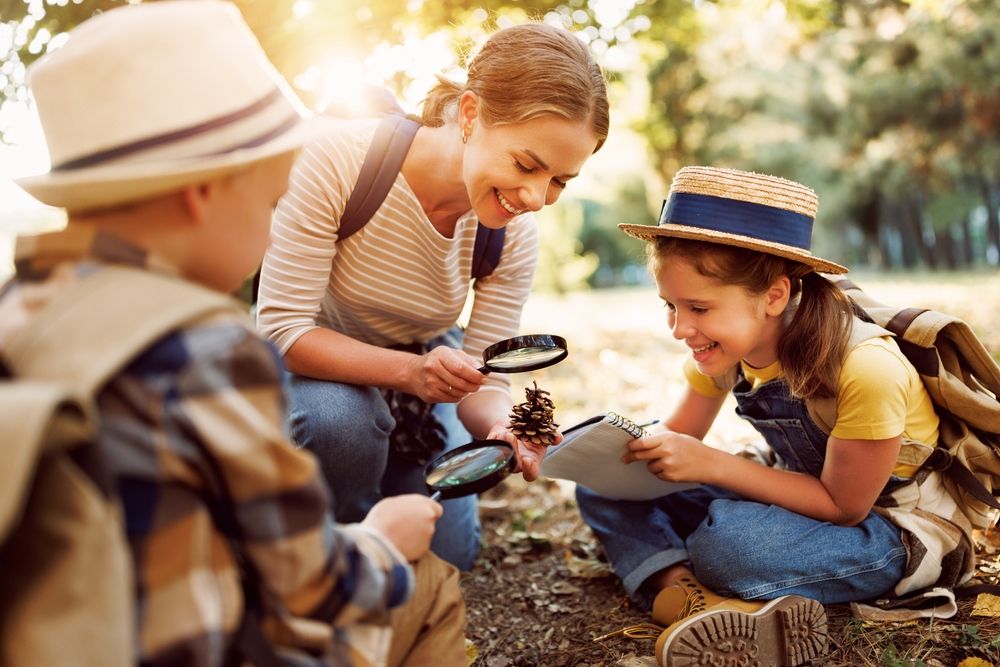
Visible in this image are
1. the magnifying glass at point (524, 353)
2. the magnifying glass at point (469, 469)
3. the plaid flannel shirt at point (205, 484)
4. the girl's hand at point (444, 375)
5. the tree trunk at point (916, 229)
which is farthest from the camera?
the tree trunk at point (916, 229)

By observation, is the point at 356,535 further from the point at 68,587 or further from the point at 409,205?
the point at 409,205

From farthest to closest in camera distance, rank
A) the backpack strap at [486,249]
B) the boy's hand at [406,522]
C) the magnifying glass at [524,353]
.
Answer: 1. the backpack strap at [486,249]
2. the magnifying glass at [524,353]
3. the boy's hand at [406,522]

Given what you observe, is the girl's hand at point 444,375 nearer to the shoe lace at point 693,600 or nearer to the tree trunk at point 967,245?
the shoe lace at point 693,600

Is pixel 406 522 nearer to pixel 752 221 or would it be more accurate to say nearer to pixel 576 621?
pixel 576 621

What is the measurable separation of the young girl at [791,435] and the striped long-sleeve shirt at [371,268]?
70cm

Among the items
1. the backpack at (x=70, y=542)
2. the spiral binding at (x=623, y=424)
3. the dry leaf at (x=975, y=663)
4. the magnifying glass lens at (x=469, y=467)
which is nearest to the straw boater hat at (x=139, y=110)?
the backpack at (x=70, y=542)

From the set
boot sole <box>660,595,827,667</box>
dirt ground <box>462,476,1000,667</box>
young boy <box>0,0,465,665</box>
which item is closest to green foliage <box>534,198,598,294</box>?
dirt ground <box>462,476,1000,667</box>

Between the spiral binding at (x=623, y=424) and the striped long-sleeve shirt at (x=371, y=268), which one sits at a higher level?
the striped long-sleeve shirt at (x=371, y=268)

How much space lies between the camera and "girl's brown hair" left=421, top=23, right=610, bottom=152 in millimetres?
2670

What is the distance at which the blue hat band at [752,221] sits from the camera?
2.73 m

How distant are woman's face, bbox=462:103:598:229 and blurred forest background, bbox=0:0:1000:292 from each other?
0.59 meters

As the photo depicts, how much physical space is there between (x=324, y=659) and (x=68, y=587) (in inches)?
19.5

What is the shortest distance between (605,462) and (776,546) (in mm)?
601

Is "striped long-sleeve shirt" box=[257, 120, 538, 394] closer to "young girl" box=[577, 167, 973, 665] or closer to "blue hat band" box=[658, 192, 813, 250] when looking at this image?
"young girl" box=[577, 167, 973, 665]
